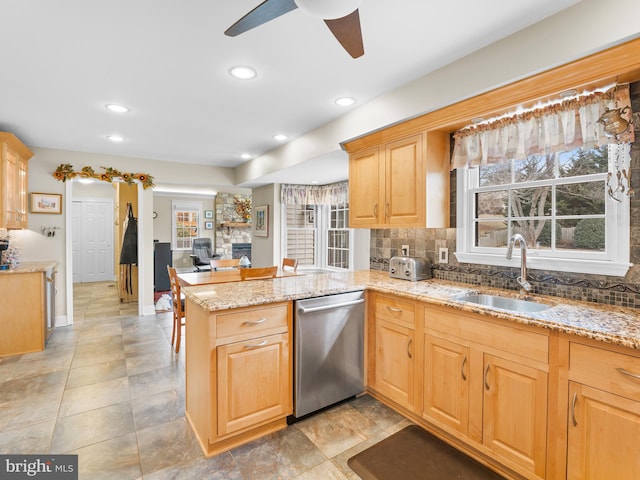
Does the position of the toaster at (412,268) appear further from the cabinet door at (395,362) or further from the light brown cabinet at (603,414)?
Result: the light brown cabinet at (603,414)

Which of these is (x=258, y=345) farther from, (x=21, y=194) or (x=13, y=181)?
(x=21, y=194)

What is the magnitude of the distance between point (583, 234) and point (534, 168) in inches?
21.4

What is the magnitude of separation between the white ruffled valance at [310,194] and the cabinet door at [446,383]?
3.37 m

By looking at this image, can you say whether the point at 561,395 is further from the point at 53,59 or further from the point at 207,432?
the point at 53,59

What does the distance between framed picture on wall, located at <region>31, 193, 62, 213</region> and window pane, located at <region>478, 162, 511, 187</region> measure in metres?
5.00


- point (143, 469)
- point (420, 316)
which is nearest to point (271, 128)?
point (420, 316)

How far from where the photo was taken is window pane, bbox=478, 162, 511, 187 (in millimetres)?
2420

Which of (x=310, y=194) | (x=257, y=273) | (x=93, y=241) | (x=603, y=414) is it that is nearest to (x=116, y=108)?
(x=257, y=273)

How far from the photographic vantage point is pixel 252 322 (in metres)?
1.96

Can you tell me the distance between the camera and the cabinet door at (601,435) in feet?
4.24

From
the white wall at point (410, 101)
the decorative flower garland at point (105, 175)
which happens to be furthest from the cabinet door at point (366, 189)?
the decorative flower garland at point (105, 175)

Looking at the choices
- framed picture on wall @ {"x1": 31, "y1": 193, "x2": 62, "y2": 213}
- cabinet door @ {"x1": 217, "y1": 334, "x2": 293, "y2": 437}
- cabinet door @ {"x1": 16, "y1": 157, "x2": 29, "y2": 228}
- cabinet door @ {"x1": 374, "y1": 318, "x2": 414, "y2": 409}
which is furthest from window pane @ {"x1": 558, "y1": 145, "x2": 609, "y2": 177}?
framed picture on wall @ {"x1": 31, "y1": 193, "x2": 62, "y2": 213}

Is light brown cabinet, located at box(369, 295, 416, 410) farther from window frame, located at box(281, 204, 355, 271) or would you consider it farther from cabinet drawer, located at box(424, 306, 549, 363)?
window frame, located at box(281, 204, 355, 271)

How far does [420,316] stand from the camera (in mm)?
2109
